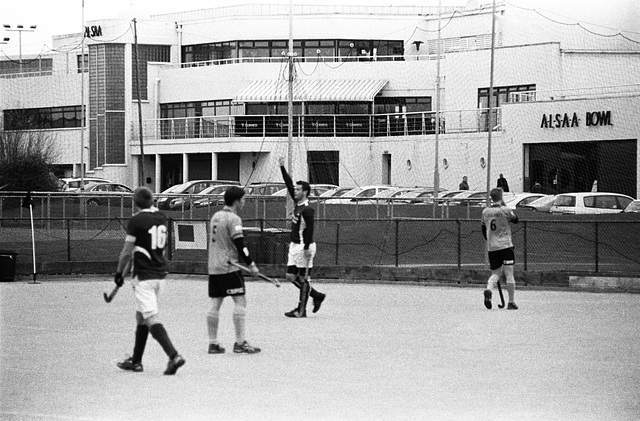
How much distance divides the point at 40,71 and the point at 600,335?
72207 mm

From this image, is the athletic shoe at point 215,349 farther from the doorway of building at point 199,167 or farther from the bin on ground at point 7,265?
the doorway of building at point 199,167

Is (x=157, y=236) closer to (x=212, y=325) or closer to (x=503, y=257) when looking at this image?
(x=212, y=325)

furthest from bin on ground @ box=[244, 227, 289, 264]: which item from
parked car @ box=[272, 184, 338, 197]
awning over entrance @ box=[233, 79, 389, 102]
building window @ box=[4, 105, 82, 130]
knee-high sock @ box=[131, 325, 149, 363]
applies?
building window @ box=[4, 105, 82, 130]

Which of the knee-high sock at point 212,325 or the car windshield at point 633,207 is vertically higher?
the knee-high sock at point 212,325

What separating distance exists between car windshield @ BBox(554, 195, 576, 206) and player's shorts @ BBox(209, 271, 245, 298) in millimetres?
32634

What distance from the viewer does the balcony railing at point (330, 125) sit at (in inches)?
2472

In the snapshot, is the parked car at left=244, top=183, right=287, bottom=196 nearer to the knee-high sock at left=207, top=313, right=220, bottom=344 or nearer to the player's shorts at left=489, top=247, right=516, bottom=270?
the player's shorts at left=489, top=247, right=516, bottom=270

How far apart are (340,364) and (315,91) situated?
191 ft

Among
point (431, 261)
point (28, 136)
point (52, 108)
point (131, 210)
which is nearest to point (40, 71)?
point (52, 108)

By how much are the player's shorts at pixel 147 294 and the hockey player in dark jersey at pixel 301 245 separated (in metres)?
5.65

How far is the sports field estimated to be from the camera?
9.66 meters

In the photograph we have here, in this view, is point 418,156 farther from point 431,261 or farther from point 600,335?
point 600,335

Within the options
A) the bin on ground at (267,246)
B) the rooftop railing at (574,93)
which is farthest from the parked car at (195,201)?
the rooftop railing at (574,93)

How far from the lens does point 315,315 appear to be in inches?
719
